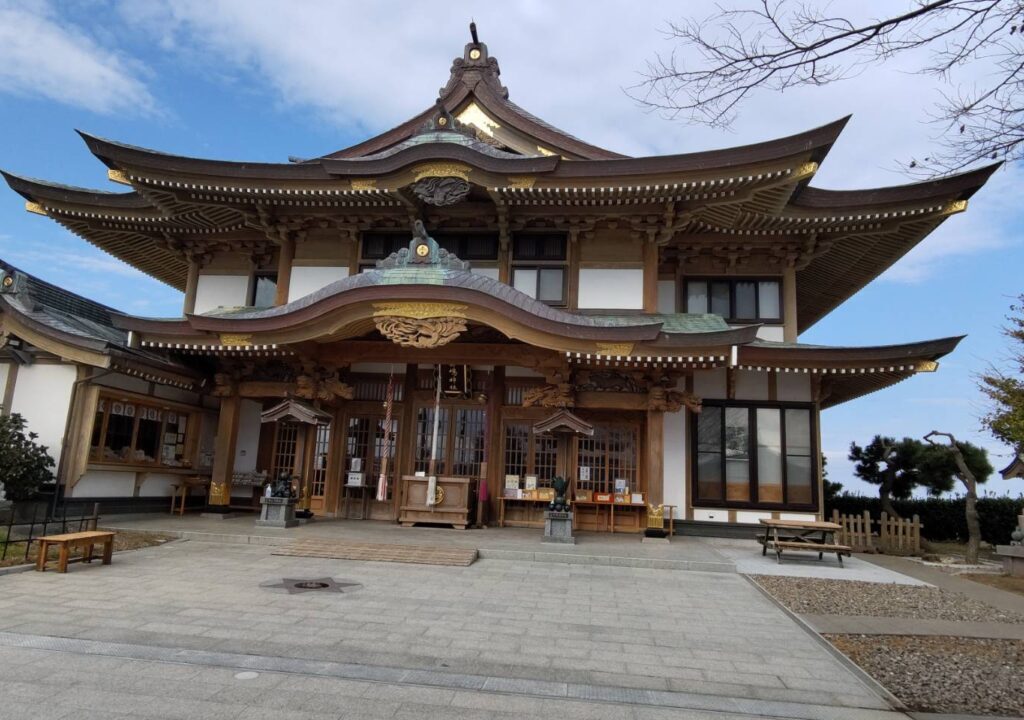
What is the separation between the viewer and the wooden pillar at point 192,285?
15719 mm

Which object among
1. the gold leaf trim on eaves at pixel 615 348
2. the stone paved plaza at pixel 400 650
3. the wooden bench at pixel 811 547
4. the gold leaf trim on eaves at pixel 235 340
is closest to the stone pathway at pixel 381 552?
the stone paved plaza at pixel 400 650

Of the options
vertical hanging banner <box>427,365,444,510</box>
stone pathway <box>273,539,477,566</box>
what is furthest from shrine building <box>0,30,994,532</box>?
stone pathway <box>273,539,477,566</box>

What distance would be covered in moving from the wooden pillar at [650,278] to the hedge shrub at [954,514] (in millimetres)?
12192

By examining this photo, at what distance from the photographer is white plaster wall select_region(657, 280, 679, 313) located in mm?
14773

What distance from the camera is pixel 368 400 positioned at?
14617mm

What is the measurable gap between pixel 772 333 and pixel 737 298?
44.7 inches

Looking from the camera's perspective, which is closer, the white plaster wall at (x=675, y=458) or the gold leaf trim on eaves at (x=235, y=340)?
the gold leaf trim on eaves at (x=235, y=340)

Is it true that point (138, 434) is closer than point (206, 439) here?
Yes

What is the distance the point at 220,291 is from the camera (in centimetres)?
1588

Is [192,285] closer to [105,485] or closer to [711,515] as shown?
[105,485]

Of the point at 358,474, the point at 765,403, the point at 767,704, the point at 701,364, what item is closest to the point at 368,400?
the point at 358,474

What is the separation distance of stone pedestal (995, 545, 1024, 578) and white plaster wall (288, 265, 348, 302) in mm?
14802

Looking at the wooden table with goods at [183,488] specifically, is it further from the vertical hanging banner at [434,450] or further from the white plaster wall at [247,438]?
the vertical hanging banner at [434,450]

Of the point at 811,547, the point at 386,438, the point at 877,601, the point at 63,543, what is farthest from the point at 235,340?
the point at 877,601
